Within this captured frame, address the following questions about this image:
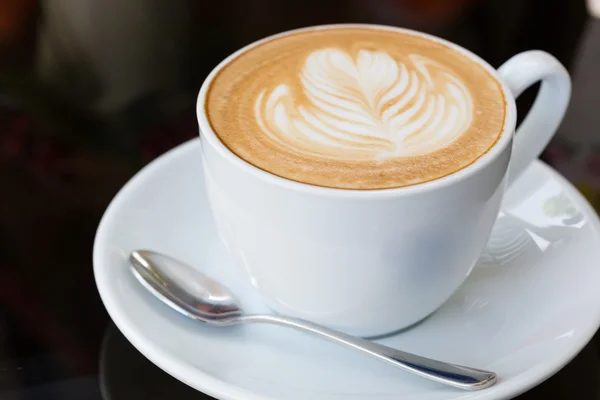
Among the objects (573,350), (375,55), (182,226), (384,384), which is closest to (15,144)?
(182,226)

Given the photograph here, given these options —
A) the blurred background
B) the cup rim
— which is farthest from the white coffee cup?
the blurred background

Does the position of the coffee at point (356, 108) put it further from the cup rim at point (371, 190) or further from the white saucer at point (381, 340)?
the white saucer at point (381, 340)

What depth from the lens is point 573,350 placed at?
0.65m

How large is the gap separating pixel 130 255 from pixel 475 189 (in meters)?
0.40

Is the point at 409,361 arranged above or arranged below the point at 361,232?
below

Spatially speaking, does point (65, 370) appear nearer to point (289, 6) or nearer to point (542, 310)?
point (542, 310)

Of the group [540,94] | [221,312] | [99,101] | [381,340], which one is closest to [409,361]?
[381,340]

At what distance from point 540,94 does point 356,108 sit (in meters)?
0.25

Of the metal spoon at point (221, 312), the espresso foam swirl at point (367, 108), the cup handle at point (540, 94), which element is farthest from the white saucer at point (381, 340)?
the espresso foam swirl at point (367, 108)

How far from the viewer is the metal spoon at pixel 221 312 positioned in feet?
2.06

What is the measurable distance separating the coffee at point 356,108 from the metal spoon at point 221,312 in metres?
0.17

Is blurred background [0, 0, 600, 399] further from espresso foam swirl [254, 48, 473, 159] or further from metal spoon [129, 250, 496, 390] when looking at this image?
espresso foam swirl [254, 48, 473, 159]

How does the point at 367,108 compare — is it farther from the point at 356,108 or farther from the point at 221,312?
the point at 221,312

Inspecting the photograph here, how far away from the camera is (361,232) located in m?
0.62
